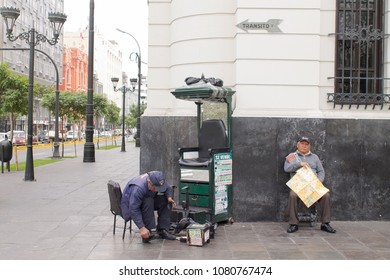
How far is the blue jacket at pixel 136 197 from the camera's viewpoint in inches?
278

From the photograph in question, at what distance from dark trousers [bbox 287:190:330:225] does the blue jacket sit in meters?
2.08

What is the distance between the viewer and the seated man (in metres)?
7.07

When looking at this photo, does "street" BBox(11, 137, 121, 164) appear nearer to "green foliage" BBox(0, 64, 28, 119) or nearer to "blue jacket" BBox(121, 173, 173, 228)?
"green foliage" BBox(0, 64, 28, 119)

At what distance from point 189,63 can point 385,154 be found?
4.00m

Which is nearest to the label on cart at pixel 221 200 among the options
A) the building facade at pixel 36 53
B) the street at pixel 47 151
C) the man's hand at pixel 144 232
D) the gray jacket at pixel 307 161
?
the gray jacket at pixel 307 161

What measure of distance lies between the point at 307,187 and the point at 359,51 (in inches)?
115

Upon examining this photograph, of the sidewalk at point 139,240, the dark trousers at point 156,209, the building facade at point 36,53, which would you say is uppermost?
the building facade at point 36,53

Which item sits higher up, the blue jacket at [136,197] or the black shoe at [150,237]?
the blue jacket at [136,197]

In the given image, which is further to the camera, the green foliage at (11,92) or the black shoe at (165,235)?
the green foliage at (11,92)

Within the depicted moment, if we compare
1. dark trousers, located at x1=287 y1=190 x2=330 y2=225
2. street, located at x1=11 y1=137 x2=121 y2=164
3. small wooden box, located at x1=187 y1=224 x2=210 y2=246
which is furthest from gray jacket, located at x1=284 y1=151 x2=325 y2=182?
street, located at x1=11 y1=137 x2=121 y2=164

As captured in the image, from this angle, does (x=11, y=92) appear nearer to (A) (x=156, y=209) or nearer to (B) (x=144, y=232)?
(A) (x=156, y=209)

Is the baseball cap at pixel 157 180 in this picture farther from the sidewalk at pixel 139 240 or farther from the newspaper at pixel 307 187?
the newspaper at pixel 307 187

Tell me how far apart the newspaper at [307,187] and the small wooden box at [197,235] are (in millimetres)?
1908

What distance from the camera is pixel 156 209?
7.52m
